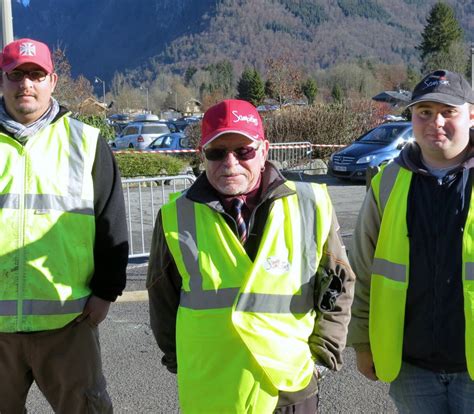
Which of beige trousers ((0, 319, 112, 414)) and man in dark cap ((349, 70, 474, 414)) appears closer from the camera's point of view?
man in dark cap ((349, 70, 474, 414))

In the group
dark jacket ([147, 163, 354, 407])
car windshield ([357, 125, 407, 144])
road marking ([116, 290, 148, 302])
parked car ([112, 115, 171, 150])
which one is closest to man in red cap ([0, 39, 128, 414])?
dark jacket ([147, 163, 354, 407])

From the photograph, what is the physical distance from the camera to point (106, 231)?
118 inches

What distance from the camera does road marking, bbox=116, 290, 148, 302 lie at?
6168 millimetres

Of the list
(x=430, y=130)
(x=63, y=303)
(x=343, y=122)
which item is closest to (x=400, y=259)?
(x=430, y=130)

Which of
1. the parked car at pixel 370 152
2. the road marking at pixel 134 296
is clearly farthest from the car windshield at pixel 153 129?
the road marking at pixel 134 296

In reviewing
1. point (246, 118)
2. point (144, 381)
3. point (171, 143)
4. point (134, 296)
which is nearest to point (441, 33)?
point (171, 143)

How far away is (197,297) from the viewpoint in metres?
2.35

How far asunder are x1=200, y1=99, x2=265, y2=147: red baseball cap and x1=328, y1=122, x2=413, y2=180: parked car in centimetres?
1307

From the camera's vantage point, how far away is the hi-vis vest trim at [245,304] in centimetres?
227

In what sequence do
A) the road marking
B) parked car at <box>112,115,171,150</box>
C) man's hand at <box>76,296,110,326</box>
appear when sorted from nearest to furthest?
man's hand at <box>76,296,110,326</box> → the road marking → parked car at <box>112,115,171,150</box>

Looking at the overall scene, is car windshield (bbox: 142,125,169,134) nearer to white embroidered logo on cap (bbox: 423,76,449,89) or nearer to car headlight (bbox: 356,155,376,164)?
car headlight (bbox: 356,155,376,164)

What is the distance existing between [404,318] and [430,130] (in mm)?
754

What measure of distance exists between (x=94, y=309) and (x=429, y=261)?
154 cm

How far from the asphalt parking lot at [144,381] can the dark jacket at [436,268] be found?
63.1 inches
